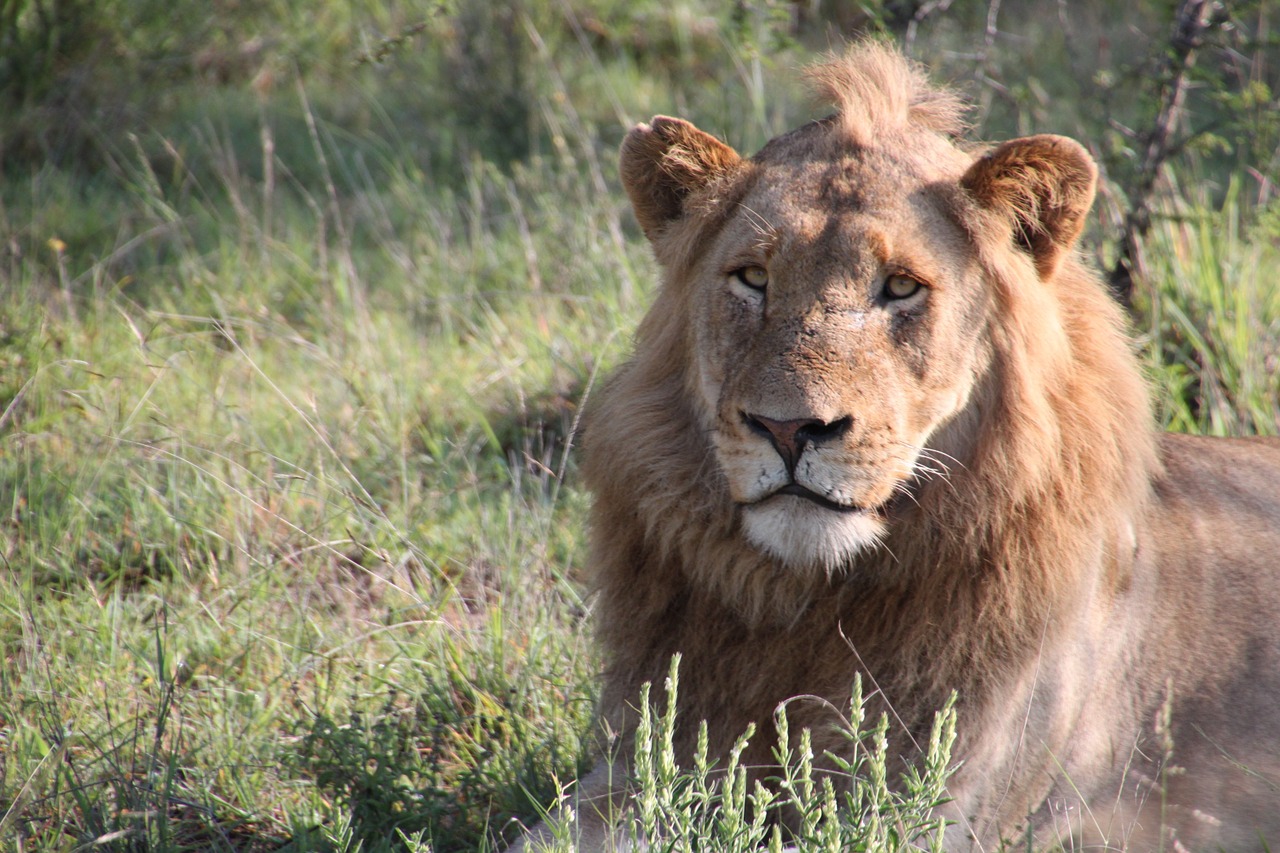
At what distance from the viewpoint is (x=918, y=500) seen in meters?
2.69

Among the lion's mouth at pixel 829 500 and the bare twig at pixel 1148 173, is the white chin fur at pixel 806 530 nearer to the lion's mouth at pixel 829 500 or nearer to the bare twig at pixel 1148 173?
the lion's mouth at pixel 829 500

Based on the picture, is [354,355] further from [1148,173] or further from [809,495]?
[1148,173]

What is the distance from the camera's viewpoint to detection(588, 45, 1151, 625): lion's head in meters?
2.49

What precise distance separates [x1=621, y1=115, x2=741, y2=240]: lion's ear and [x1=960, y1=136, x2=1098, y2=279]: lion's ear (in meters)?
0.60

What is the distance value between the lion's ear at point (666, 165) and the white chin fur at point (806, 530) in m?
0.91

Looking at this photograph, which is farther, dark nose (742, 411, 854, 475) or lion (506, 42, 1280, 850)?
lion (506, 42, 1280, 850)

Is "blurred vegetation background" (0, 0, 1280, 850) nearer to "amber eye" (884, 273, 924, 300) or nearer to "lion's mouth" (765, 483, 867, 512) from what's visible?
"lion's mouth" (765, 483, 867, 512)

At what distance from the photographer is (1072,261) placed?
313 centimetres

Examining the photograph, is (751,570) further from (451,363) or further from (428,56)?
(428,56)

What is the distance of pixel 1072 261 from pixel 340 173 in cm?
573

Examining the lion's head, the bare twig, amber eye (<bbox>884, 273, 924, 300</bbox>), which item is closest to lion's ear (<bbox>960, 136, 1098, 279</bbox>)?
the lion's head

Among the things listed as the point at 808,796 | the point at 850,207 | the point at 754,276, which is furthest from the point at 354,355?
the point at 808,796

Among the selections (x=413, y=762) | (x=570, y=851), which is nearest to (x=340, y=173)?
(x=413, y=762)

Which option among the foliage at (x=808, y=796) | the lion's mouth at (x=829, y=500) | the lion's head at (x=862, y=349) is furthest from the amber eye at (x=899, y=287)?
the foliage at (x=808, y=796)
